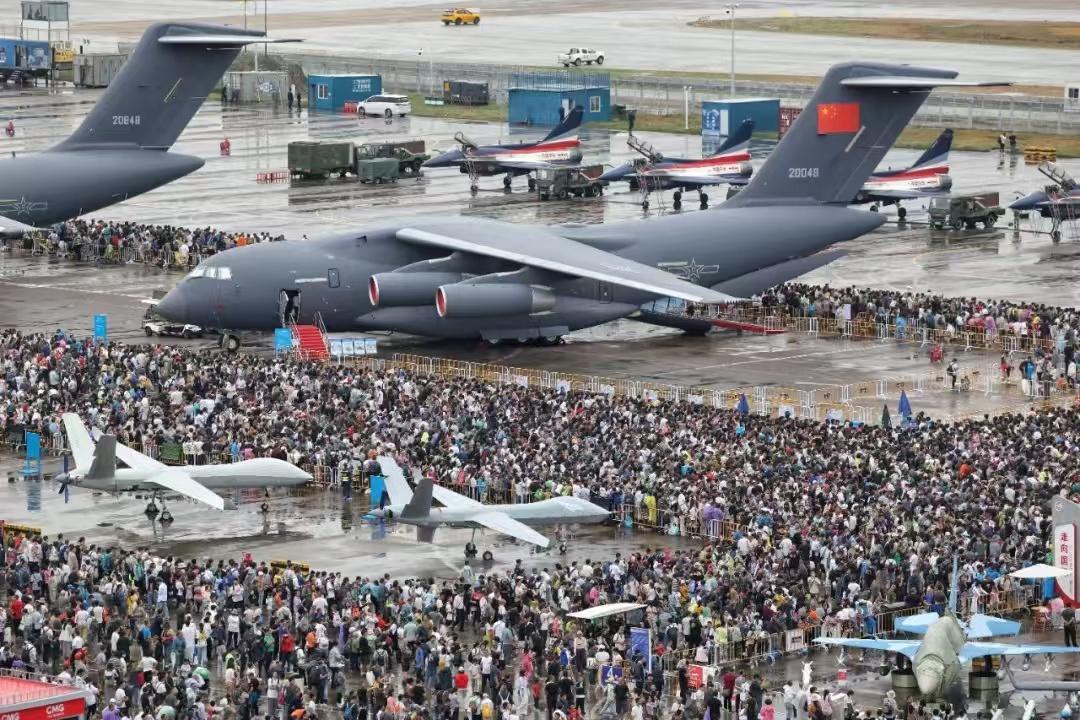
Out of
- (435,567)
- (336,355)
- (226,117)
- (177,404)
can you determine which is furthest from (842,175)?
(226,117)

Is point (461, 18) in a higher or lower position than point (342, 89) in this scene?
higher

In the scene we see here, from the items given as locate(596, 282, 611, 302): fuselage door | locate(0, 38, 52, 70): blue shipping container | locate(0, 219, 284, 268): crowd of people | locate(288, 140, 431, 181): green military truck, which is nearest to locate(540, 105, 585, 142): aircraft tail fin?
locate(288, 140, 431, 181): green military truck

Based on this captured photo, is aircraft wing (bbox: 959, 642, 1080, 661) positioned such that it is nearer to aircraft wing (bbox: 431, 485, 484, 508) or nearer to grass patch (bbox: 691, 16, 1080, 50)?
aircraft wing (bbox: 431, 485, 484, 508)

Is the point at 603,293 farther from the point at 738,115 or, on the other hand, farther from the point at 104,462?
the point at 738,115

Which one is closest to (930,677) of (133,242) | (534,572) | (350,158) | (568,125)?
(534,572)

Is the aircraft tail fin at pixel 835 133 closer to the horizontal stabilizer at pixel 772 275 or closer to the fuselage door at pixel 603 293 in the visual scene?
the horizontal stabilizer at pixel 772 275
